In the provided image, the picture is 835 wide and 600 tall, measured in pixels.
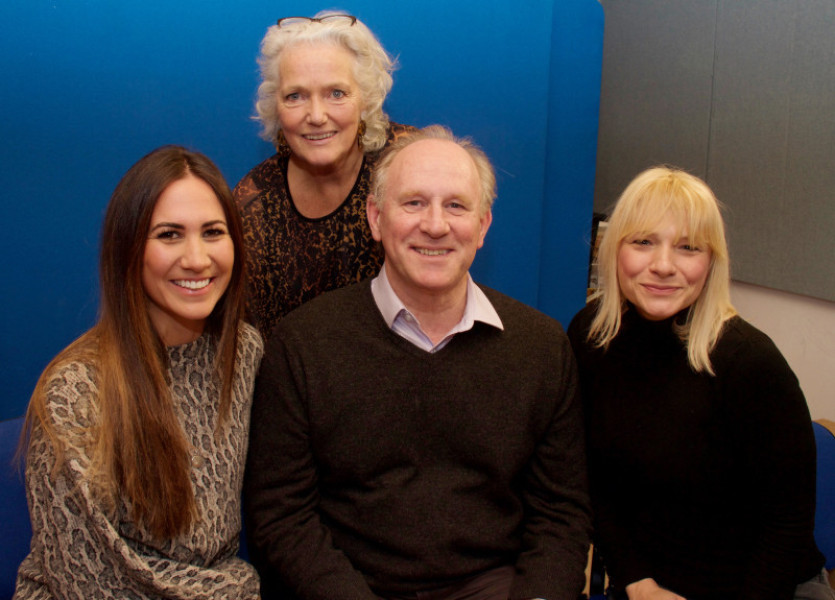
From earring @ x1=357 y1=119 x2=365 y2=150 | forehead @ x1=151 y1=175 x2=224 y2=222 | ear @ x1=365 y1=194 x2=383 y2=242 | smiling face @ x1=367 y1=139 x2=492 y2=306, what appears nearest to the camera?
forehead @ x1=151 y1=175 x2=224 y2=222

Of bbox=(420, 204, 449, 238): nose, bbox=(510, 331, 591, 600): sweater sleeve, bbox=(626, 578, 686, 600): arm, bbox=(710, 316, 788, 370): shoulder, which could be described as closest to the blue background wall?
bbox=(420, 204, 449, 238): nose

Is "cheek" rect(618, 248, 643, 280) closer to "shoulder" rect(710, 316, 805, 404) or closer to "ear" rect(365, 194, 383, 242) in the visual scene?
"shoulder" rect(710, 316, 805, 404)

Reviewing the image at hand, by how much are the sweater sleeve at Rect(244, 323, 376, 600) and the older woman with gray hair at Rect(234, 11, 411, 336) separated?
0.50 m

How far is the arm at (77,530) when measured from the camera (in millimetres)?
1142

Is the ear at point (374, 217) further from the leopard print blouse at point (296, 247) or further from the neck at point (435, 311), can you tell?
the leopard print blouse at point (296, 247)

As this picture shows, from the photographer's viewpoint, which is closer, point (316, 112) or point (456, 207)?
point (456, 207)

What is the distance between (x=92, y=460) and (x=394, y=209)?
846 mm

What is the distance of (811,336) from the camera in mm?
2783

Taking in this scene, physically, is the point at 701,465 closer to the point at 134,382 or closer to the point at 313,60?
the point at 134,382

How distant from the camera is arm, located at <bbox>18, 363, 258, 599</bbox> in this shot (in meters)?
1.14

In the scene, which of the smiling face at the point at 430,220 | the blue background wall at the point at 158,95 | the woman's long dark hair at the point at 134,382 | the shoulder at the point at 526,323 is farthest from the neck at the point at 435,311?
the blue background wall at the point at 158,95

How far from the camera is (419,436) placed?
57.9 inches

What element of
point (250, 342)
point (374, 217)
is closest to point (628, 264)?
point (374, 217)

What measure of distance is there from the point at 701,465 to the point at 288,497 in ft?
3.19
